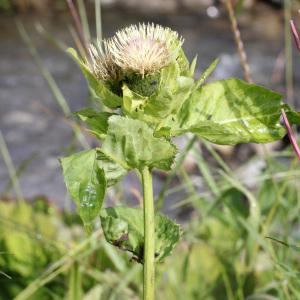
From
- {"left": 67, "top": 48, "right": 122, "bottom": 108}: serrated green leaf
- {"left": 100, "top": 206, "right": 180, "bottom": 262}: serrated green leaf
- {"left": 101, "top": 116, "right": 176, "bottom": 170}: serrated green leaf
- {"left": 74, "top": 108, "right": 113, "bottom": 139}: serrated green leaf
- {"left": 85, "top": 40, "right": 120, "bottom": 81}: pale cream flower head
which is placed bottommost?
{"left": 100, "top": 206, "right": 180, "bottom": 262}: serrated green leaf

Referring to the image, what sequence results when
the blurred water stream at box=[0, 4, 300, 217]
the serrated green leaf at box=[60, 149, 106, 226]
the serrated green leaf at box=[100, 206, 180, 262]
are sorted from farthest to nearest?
the blurred water stream at box=[0, 4, 300, 217]
the serrated green leaf at box=[100, 206, 180, 262]
the serrated green leaf at box=[60, 149, 106, 226]

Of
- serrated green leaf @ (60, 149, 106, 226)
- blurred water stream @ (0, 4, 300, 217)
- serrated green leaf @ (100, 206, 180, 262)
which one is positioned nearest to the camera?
serrated green leaf @ (60, 149, 106, 226)

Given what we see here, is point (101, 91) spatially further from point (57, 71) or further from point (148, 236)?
point (57, 71)

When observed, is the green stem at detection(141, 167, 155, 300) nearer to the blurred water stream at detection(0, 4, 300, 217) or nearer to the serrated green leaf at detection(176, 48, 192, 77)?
the serrated green leaf at detection(176, 48, 192, 77)

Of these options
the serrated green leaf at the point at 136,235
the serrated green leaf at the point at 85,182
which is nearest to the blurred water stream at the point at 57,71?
the serrated green leaf at the point at 136,235

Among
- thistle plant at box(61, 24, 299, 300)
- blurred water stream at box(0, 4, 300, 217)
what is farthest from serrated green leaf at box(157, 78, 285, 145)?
blurred water stream at box(0, 4, 300, 217)

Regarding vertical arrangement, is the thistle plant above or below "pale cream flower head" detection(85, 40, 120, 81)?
below

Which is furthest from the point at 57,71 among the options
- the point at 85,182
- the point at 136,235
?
the point at 85,182
